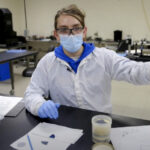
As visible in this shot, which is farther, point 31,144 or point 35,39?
point 35,39

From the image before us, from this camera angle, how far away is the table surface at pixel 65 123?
85 centimetres

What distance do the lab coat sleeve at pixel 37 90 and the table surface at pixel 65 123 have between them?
56mm

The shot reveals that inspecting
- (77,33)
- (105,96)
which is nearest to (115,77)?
(105,96)

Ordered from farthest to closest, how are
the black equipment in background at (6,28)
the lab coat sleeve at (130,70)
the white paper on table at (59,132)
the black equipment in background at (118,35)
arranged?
the black equipment in background at (118,35), the black equipment in background at (6,28), the lab coat sleeve at (130,70), the white paper on table at (59,132)

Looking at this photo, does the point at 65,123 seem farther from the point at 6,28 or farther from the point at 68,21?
the point at 6,28

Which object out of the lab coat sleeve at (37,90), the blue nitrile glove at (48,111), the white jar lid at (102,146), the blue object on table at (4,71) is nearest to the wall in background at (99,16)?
the blue object on table at (4,71)

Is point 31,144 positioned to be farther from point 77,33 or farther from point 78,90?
point 77,33

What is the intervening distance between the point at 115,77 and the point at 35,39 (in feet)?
15.2

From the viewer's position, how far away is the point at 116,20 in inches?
199

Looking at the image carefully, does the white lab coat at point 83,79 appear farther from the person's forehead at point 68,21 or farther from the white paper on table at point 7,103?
the person's forehead at point 68,21

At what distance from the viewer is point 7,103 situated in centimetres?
127

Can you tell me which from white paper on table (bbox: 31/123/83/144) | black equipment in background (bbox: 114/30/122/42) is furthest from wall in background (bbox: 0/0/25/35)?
white paper on table (bbox: 31/123/83/144)

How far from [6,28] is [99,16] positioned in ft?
8.20

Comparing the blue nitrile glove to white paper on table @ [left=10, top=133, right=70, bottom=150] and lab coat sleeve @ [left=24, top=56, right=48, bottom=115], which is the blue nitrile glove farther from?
white paper on table @ [left=10, top=133, right=70, bottom=150]
